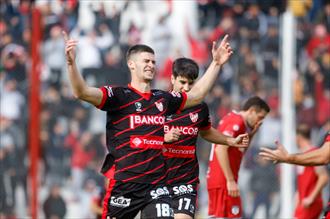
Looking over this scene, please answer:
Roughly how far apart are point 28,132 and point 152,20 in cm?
239

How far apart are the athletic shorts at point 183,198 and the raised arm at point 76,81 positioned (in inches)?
68.0

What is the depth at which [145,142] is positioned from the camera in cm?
921

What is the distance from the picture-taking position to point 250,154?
15375mm

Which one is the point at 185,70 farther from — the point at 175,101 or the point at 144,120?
the point at 144,120

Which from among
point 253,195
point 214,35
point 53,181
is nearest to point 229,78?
point 214,35

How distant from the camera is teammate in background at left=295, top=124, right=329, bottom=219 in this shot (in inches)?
516

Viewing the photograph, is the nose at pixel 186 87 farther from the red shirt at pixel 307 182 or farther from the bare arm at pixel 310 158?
the red shirt at pixel 307 182

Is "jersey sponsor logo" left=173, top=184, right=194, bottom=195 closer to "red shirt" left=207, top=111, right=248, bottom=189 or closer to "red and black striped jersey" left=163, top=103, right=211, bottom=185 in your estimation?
"red and black striped jersey" left=163, top=103, right=211, bottom=185

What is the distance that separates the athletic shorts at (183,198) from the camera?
10211 millimetres

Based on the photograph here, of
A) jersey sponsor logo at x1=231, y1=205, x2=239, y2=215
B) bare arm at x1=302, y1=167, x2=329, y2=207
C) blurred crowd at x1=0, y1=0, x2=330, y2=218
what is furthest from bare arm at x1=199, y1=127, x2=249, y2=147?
blurred crowd at x1=0, y1=0, x2=330, y2=218

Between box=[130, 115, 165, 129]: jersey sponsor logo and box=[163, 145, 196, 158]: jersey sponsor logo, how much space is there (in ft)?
3.72

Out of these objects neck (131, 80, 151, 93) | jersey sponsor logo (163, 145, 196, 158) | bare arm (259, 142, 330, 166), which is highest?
neck (131, 80, 151, 93)

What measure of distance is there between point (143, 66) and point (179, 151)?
4.51 feet

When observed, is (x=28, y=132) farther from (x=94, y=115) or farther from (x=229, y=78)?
(x=229, y=78)
